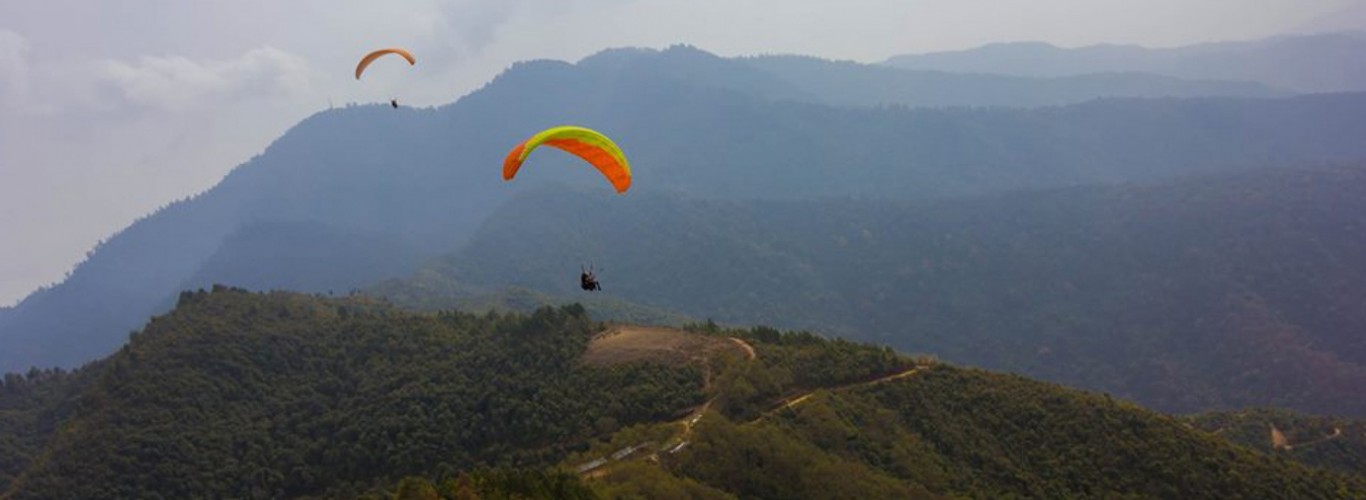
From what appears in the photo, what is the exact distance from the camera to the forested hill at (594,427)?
3478cm

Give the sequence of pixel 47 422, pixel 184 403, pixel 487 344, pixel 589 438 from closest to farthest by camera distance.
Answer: pixel 589 438, pixel 184 403, pixel 487 344, pixel 47 422

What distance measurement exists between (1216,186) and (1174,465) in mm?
144954

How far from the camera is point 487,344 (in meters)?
49.7

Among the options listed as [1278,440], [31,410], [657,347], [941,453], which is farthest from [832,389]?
[31,410]

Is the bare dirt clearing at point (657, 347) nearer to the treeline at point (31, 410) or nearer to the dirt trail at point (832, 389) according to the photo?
the dirt trail at point (832, 389)

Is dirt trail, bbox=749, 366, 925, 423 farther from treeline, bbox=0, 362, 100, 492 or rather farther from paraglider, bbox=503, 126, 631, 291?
treeline, bbox=0, 362, 100, 492

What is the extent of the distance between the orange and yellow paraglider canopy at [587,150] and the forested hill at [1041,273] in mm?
89698

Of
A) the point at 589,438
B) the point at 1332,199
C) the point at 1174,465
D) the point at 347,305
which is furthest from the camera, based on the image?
the point at 1332,199

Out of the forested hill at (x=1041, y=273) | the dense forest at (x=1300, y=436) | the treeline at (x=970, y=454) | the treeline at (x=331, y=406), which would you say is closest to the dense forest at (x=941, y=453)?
the treeline at (x=970, y=454)

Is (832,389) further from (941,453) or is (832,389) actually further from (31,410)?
(31,410)

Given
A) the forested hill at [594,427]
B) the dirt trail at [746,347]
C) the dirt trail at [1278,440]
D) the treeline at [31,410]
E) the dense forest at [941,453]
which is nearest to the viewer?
the dense forest at [941,453]

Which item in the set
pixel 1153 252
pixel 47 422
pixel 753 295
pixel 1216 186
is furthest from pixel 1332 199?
pixel 47 422

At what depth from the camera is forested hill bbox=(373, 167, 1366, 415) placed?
112438 mm

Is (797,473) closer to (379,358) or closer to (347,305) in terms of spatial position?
(379,358)
